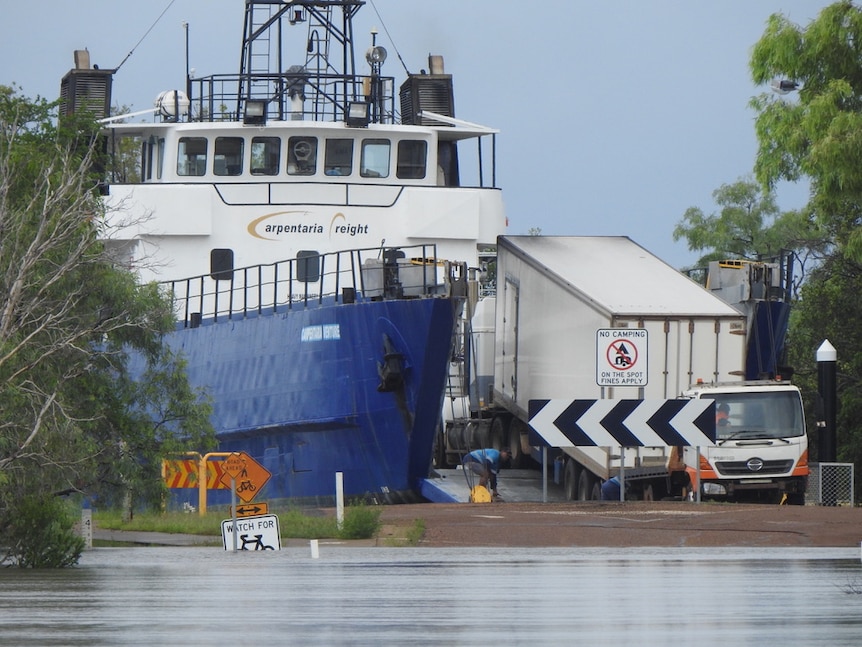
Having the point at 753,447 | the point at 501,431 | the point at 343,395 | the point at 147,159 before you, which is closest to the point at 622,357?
the point at 753,447

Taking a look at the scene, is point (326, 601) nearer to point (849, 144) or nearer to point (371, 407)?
point (371, 407)

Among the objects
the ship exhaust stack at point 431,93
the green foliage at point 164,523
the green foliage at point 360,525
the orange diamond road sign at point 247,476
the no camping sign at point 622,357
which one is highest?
the ship exhaust stack at point 431,93

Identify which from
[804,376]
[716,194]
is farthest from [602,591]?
[716,194]

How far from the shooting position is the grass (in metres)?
20.8

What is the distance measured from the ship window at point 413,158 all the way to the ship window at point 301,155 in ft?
5.29

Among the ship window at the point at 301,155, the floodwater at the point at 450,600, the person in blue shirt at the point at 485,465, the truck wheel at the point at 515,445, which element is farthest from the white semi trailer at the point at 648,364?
the floodwater at the point at 450,600

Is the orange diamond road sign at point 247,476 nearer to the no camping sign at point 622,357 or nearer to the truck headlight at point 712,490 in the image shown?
the no camping sign at point 622,357

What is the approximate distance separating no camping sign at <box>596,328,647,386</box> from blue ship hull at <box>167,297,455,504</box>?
13.6 feet

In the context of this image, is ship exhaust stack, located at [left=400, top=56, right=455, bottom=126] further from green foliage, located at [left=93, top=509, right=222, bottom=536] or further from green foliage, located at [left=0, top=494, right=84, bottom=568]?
green foliage, located at [left=0, top=494, right=84, bottom=568]

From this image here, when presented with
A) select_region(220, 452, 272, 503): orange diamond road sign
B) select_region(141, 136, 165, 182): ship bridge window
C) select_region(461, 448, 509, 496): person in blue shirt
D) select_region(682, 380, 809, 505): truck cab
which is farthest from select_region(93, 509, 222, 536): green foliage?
select_region(141, 136, 165, 182): ship bridge window

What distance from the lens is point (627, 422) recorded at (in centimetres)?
2272

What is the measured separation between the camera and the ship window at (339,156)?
109 feet

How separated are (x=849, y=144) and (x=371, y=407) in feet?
29.7

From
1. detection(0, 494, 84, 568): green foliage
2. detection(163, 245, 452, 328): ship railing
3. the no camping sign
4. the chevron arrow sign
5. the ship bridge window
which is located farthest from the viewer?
the ship bridge window
